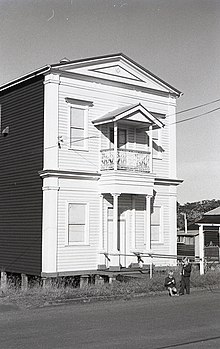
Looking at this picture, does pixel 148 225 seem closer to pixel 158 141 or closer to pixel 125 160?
pixel 125 160

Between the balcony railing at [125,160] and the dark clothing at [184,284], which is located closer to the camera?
the dark clothing at [184,284]

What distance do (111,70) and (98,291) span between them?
435 inches

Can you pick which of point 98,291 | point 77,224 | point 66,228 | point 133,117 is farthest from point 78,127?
point 98,291

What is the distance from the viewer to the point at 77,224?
2467 cm

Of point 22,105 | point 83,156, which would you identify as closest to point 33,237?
point 83,156

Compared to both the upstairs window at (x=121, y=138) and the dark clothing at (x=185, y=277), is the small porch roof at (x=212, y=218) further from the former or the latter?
the dark clothing at (x=185, y=277)

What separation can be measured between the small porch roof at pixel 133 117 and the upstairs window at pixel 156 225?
423 cm

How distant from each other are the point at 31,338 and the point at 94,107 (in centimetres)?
1504

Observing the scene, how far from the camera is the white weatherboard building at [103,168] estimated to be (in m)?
24.2

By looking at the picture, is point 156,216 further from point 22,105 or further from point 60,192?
point 22,105

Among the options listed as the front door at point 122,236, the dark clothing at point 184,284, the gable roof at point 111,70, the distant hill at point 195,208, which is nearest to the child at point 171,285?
the dark clothing at point 184,284

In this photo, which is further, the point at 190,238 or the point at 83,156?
the point at 190,238

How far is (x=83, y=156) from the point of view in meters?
25.0

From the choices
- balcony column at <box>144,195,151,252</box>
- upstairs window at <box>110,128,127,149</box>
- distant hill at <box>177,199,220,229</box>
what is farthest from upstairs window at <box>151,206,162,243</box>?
distant hill at <box>177,199,220,229</box>
